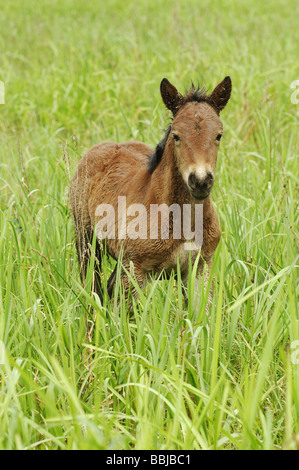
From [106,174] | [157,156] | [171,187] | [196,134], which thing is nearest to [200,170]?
[196,134]

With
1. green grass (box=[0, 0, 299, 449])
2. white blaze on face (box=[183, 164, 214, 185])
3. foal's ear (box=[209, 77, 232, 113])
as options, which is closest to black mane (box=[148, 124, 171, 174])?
foal's ear (box=[209, 77, 232, 113])

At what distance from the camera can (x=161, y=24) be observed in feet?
36.9

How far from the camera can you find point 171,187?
341 centimetres

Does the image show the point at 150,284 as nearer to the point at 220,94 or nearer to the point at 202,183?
the point at 202,183

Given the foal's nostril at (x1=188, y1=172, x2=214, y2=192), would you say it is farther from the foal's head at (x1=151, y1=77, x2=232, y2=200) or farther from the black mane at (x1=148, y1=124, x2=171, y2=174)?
the black mane at (x1=148, y1=124, x2=171, y2=174)

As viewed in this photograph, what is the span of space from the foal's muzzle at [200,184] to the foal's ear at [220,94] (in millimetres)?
659

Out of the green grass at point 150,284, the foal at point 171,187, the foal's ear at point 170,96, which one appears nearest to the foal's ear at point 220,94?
the foal at point 171,187

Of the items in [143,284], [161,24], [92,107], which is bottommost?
→ [143,284]

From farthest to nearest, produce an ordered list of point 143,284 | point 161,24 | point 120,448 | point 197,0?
point 197,0 < point 161,24 < point 143,284 < point 120,448

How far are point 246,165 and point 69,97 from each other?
8.55 feet

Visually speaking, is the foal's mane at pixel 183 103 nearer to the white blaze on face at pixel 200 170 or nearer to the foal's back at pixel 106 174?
the foal's back at pixel 106 174

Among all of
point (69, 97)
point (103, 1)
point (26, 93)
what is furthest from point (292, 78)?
point (103, 1)

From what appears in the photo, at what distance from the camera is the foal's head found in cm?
295

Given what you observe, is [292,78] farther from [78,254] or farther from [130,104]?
[78,254]
